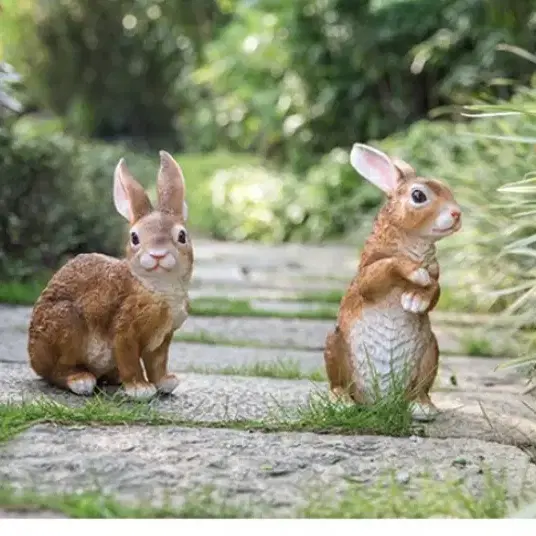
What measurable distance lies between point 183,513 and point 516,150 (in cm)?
273

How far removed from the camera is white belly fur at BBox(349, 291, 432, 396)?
2174 millimetres

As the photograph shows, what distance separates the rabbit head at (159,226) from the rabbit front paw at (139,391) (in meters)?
0.23

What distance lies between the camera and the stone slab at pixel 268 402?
2.15 m

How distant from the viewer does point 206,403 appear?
2270mm

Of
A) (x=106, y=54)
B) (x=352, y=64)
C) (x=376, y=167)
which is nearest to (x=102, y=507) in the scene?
(x=376, y=167)

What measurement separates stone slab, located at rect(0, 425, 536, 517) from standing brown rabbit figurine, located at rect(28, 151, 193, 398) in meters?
0.31

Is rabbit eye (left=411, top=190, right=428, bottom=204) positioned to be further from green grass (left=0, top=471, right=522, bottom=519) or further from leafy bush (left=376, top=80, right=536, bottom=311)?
leafy bush (left=376, top=80, right=536, bottom=311)

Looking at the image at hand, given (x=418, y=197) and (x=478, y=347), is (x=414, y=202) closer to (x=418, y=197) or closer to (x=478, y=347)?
(x=418, y=197)

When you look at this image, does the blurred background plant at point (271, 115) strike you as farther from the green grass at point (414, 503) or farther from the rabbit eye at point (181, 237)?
the green grass at point (414, 503)

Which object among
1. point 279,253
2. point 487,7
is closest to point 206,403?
point 279,253

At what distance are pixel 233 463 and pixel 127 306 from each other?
1.81 feet

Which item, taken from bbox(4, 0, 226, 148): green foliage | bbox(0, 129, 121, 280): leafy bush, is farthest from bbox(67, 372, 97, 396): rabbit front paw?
bbox(4, 0, 226, 148): green foliage

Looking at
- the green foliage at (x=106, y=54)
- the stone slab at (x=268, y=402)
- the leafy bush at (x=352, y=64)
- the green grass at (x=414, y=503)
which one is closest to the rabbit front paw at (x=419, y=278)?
the stone slab at (x=268, y=402)

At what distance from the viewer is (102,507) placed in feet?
4.97
